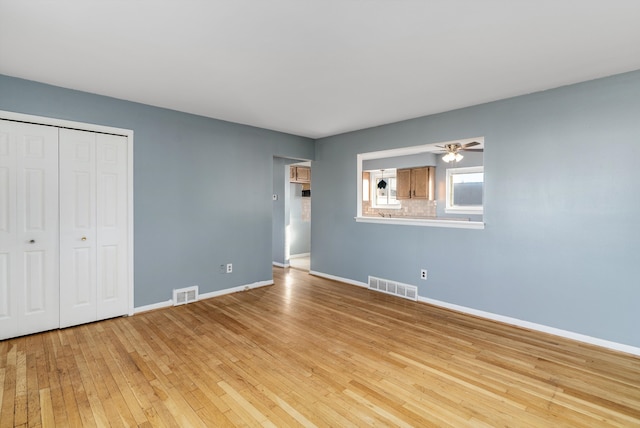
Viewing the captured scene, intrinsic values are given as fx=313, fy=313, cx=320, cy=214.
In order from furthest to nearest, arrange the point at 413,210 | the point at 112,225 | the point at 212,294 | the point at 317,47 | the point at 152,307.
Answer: the point at 413,210 → the point at 212,294 → the point at 152,307 → the point at 112,225 → the point at 317,47

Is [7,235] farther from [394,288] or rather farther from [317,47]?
[394,288]

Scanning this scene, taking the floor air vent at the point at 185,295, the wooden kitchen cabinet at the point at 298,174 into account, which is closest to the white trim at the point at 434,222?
the wooden kitchen cabinet at the point at 298,174

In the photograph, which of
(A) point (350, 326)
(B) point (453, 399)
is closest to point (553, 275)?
(B) point (453, 399)

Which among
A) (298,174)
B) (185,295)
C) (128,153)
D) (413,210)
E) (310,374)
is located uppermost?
(298,174)

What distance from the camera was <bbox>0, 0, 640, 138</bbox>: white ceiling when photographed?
1994 mm

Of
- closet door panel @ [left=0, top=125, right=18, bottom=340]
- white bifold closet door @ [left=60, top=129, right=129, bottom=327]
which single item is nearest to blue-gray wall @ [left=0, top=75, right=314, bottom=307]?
white bifold closet door @ [left=60, top=129, right=129, bottom=327]

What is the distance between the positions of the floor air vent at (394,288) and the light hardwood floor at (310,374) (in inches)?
28.4

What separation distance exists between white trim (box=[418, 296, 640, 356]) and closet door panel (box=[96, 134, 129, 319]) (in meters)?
3.97

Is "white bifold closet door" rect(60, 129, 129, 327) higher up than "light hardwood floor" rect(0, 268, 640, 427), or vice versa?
"white bifold closet door" rect(60, 129, 129, 327)

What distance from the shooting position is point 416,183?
7.61 meters

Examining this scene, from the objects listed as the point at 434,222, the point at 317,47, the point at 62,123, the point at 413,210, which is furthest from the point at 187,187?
the point at 413,210

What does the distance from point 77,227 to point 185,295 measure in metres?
1.52

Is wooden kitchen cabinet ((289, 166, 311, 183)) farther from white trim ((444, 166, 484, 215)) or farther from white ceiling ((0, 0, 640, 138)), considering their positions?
white ceiling ((0, 0, 640, 138))

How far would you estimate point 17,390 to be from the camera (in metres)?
2.29
